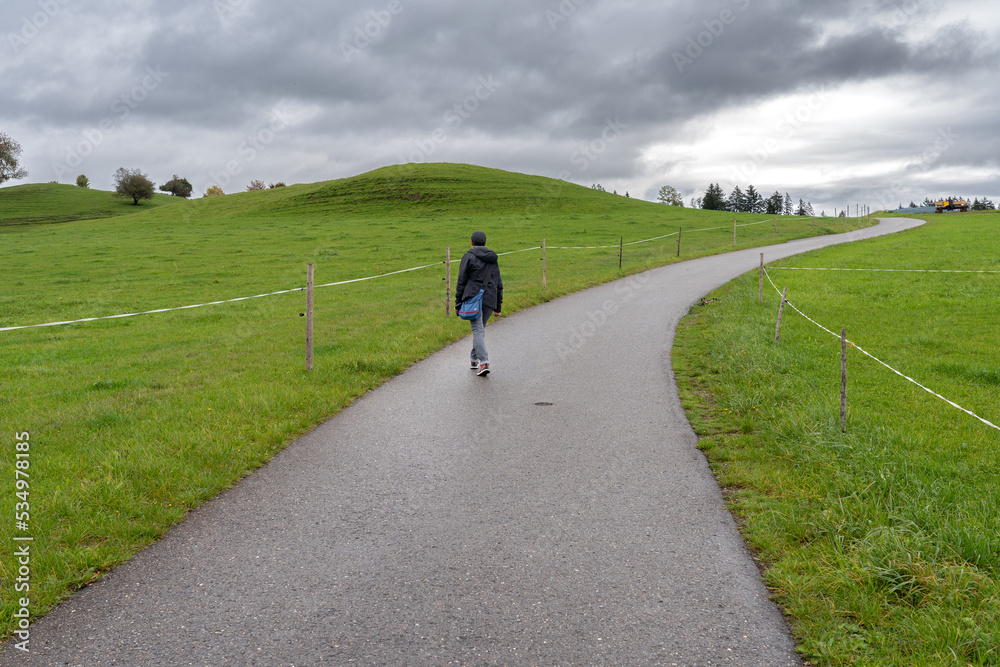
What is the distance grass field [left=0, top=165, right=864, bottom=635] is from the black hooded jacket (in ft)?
5.02

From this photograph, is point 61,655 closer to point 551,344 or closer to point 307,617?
point 307,617

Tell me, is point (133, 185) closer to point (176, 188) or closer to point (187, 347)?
point (176, 188)

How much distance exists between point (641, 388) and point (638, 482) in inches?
125

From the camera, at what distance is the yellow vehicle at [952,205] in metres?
81.0

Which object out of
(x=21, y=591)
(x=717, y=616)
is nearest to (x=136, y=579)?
(x=21, y=591)

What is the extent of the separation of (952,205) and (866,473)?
318 ft

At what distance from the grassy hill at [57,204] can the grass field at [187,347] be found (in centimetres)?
3708

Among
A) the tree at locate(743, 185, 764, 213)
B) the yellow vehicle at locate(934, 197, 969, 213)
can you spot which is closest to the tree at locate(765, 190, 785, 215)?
the tree at locate(743, 185, 764, 213)

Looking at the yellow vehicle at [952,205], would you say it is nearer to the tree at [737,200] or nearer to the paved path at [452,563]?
the tree at [737,200]

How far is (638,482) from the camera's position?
5.21 metres

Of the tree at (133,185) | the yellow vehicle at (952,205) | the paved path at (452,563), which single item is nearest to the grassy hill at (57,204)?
the tree at (133,185)

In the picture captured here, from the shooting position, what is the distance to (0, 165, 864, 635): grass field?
4.73 m

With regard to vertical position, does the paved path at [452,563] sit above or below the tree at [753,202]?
below

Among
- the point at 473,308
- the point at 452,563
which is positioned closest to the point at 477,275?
the point at 473,308
